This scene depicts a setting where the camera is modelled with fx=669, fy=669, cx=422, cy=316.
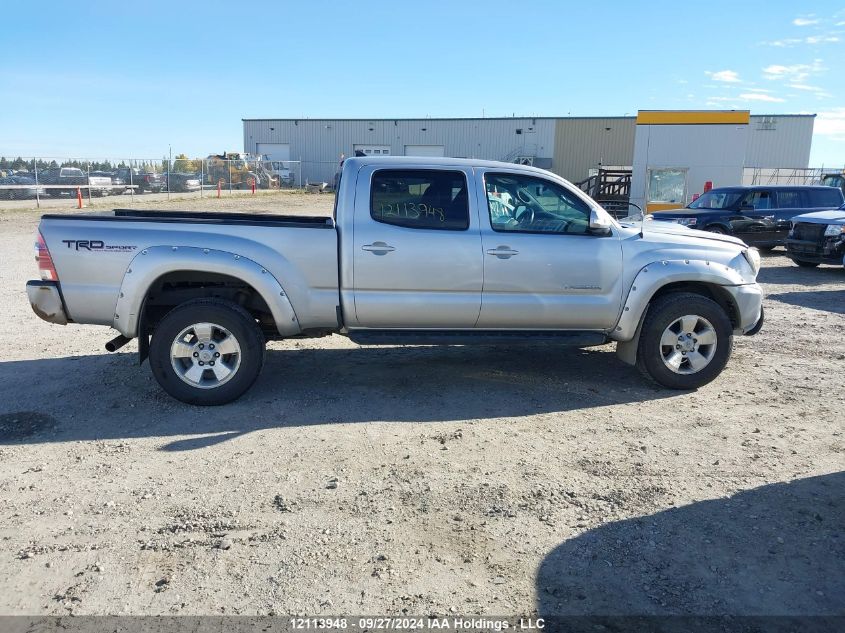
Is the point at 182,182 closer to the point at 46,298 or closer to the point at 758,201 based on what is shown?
the point at 758,201

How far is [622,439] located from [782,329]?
472cm

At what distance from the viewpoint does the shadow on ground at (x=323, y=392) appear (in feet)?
16.7

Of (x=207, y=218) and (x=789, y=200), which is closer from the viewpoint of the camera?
(x=207, y=218)

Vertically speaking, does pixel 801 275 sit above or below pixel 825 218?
below

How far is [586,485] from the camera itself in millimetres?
4141

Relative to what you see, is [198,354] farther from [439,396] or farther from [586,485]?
[586,485]

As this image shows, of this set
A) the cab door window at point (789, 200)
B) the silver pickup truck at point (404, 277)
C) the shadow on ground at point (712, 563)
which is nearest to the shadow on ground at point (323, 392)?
the silver pickup truck at point (404, 277)

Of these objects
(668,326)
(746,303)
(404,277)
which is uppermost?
Answer: (404,277)

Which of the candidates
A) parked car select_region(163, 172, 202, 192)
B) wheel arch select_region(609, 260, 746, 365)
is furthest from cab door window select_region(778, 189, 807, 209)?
parked car select_region(163, 172, 202, 192)

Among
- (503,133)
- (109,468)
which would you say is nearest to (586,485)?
(109,468)

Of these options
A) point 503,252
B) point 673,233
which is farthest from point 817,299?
point 503,252

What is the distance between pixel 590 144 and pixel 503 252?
4810 centimetres

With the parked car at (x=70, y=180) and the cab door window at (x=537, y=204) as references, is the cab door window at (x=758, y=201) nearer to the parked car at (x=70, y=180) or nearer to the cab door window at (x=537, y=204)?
the cab door window at (x=537, y=204)

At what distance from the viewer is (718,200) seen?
648 inches
